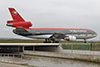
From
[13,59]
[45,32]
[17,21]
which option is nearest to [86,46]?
[45,32]

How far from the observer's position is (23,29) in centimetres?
4897

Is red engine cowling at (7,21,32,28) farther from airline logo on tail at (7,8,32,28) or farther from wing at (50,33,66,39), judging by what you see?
wing at (50,33,66,39)

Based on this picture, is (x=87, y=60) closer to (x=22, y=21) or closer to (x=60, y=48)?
(x=60, y=48)

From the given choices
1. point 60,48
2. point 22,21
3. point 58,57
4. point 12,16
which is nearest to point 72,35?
point 60,48

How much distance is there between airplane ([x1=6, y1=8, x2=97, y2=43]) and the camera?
162 feet

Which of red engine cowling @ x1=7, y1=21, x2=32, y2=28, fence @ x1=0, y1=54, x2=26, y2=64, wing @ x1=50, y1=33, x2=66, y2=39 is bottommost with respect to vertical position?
fence @ x1=0, y1=54, x2=26, y2=64

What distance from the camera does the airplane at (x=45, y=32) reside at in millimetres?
49500

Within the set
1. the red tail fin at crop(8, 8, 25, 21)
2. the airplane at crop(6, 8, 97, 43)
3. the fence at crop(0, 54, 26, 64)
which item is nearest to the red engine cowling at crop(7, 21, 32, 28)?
the airplane at crop(6, 8, 97, 43)

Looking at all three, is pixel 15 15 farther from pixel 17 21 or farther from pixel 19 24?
pixel 19 24

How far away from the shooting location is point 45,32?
52.0 m

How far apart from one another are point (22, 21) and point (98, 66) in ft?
91.8

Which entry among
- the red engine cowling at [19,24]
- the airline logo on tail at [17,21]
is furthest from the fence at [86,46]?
the airline logo on tail at [17,21]

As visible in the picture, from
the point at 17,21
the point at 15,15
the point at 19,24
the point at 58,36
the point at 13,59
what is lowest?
the point at 13,59

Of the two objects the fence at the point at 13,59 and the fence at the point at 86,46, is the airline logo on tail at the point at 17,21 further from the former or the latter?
the fence at the point at 86,46
